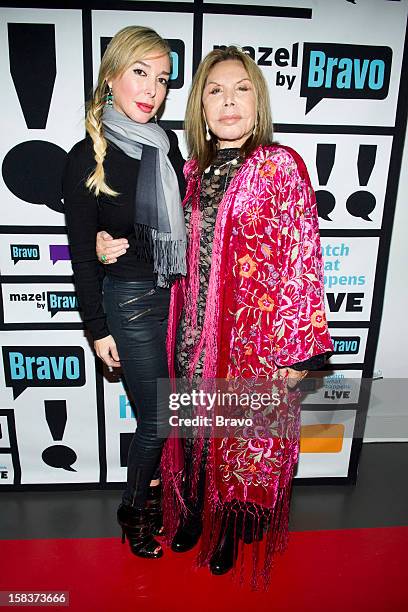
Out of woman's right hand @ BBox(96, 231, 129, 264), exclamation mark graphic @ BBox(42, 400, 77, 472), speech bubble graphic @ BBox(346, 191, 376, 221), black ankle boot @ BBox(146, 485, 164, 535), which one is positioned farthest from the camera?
exclamation mark graphic @ BBox(42, 400, 77, 472)

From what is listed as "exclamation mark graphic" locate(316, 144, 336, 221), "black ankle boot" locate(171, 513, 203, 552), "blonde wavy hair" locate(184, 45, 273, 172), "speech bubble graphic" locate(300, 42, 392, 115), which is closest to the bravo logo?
"black ankle boot" locate(171, 513, 203, 552)

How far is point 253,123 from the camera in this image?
1.62 meters

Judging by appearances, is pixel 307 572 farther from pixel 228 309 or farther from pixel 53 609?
pixel 228 309

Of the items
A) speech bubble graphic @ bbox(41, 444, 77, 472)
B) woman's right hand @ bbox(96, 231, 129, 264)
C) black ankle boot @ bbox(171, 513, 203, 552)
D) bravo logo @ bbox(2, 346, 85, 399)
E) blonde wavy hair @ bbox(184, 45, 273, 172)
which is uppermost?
blonde wavy hair @ bbox(184, 45, 273, 172)

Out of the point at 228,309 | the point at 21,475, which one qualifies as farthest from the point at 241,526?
the point at 21,475

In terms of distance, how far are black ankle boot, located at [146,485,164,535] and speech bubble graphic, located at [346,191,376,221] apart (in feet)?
4.67

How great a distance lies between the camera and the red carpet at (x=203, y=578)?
1.80 m

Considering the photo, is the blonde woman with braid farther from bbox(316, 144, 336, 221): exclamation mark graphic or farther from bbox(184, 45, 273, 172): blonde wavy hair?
bbox(316, 144, 336, 221): exclamation mark graphic

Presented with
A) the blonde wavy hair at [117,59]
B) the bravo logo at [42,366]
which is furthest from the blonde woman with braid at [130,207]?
the bravo logo at [42,366]

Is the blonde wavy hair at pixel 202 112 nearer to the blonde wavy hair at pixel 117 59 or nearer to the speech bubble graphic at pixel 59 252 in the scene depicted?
the blonde wavy hair at pixel 117 59

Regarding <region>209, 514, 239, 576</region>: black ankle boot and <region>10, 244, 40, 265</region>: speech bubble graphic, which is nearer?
<region>209, 514, 239, 576</region>: black ankle boot

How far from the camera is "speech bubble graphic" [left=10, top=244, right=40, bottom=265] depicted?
2074 millimetres

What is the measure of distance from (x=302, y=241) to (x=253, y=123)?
0.42 meters

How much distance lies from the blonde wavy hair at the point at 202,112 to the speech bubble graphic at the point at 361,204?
25.2 inches
